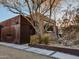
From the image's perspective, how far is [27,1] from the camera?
23078 millimetres

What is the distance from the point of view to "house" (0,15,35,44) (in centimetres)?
2475

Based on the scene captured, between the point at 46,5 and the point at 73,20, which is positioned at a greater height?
the point at 46,5

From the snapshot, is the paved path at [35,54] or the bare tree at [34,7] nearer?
the paved path at [35,54]

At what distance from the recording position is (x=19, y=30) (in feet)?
81.5

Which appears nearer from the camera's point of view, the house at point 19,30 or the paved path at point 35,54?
the paved path at point 35,54

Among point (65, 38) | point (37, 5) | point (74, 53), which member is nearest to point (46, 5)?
point (37, 5)

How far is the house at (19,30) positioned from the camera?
2475cm

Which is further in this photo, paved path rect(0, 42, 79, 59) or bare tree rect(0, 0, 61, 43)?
bare tree rect(0, 0, 61, 43)

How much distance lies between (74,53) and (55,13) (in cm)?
1170

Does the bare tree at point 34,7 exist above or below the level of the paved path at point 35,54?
above

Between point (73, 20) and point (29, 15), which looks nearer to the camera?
point (73, 20)

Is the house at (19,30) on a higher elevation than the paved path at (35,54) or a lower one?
higher

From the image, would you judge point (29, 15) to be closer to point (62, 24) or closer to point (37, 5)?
point (37, 5)

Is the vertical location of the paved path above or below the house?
below
